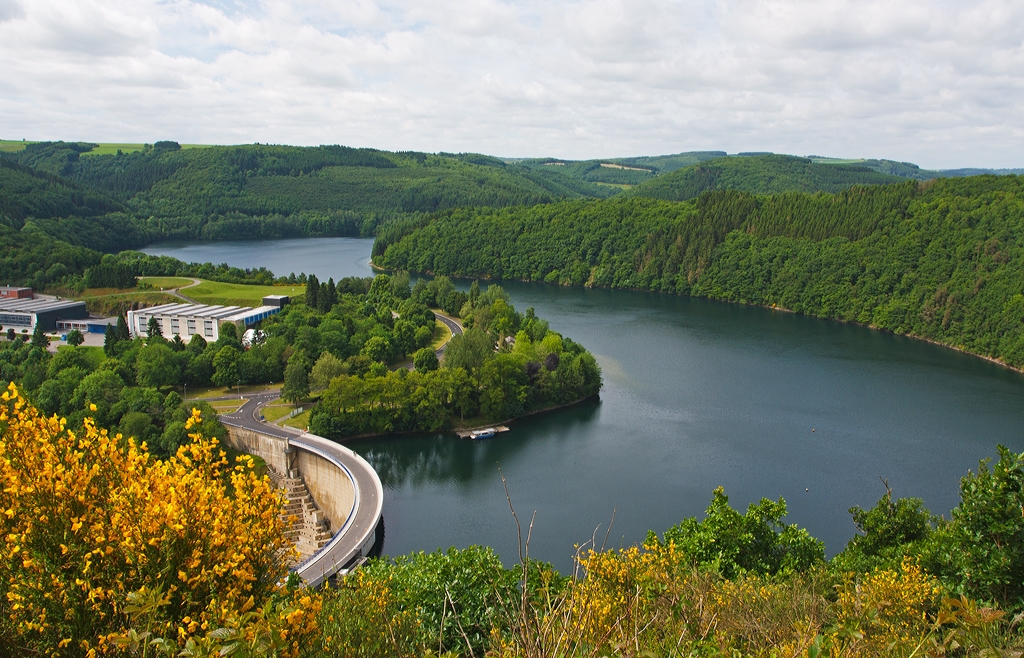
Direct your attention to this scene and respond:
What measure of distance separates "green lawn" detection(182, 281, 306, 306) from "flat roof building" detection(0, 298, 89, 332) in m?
6.29

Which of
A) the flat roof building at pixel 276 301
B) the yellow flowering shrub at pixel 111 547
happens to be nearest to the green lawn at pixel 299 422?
the flat roof building at pixel 276 301

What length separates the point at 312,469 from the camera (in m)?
28.5

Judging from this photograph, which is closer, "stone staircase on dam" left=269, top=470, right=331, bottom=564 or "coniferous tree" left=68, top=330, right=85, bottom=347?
"stone staircase on dam" left=269, top=470, right=331, bottom=564

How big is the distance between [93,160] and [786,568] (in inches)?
5743

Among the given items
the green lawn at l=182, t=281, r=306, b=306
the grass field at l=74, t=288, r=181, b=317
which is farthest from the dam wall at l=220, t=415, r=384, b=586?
the grass field at l=74, t=288, r=181, b=317

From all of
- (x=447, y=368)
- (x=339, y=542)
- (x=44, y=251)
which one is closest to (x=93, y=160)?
(x=44, y=251)

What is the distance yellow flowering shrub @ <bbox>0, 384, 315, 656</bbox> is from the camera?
5719mm

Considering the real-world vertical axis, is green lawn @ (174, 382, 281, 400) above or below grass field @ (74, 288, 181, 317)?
below

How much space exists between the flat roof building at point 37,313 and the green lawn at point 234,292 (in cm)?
629

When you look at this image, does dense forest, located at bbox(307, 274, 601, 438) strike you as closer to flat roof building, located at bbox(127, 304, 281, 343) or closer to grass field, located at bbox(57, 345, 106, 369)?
flat roof building, located at bbox(127, 304, 281, 343)

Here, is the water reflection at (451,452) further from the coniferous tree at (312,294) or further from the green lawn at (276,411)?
the coniferous tree at (312,294)

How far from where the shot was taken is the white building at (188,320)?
134 feet

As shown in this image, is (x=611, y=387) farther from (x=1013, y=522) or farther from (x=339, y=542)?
(x=1013, y=522)

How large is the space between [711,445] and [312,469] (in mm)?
15714
